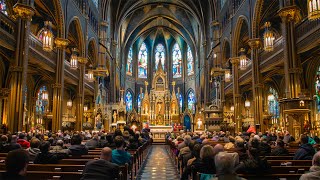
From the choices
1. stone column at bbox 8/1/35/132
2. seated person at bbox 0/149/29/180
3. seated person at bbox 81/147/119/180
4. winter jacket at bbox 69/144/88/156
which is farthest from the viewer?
stone column at bbox 8/1/35/132

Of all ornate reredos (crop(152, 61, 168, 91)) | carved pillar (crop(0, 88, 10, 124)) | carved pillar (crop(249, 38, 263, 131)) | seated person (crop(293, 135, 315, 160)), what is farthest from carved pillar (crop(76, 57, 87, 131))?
seated person (crop(293, 135, 315, 160))

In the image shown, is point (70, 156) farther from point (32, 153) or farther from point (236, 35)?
point (236, 35)

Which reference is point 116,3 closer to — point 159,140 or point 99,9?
point 99,9

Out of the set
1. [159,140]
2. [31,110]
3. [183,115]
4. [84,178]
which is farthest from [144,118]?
[84,178]

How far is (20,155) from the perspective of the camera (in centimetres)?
305

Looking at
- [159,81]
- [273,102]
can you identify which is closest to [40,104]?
[159,81]

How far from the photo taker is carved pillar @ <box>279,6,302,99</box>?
15.8 m

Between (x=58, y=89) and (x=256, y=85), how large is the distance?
13.4 metres

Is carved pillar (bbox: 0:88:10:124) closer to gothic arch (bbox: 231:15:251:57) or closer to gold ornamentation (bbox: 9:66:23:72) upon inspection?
gold ornamentation (bbox: 9:66:23:72)

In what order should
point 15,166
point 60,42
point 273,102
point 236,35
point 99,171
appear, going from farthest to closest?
1. point 273,102
2. point 236,35
3. point 60,42
4. point 99,171
5. point 15,166

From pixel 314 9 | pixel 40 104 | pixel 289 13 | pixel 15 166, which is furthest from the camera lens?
pixel 40 104

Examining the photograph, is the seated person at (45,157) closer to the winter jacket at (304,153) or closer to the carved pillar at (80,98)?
the winter jacket at (304,153)

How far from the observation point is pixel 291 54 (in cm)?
1619

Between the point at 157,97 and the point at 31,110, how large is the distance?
61.7ft
